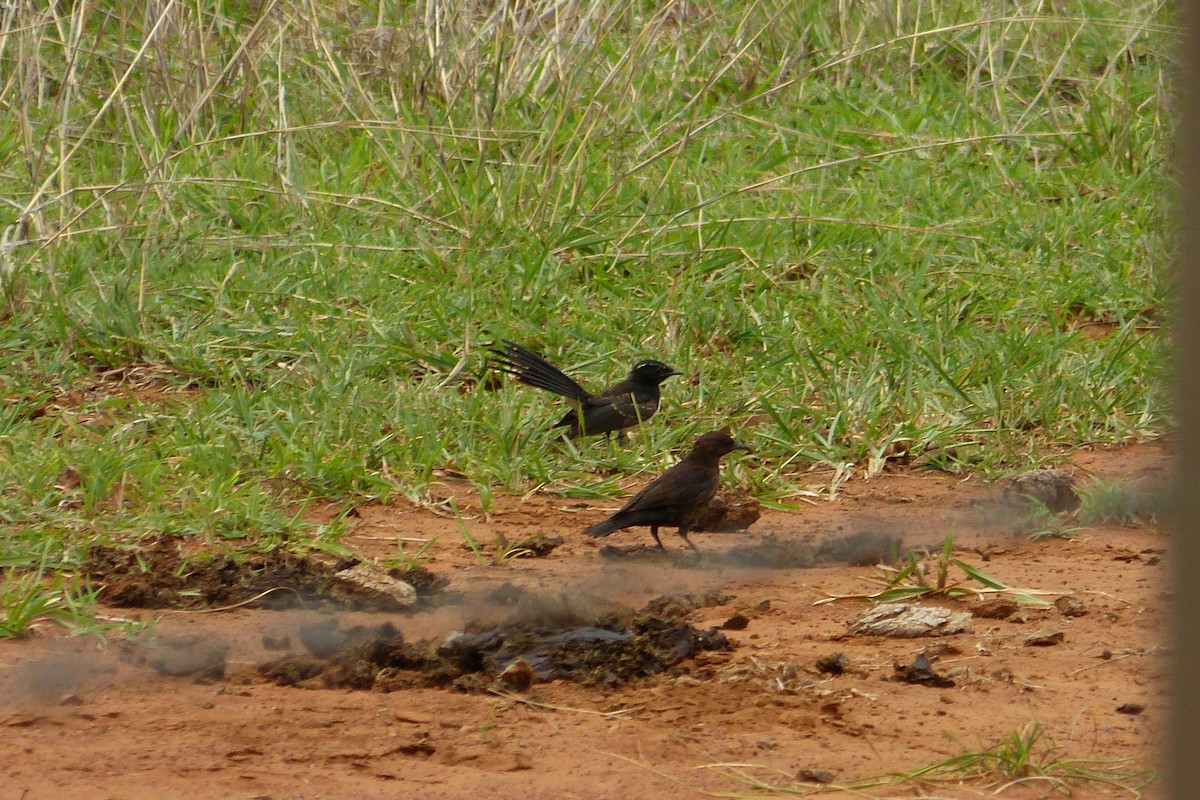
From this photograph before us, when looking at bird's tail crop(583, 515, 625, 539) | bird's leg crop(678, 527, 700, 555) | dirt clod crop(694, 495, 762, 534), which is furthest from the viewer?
dirt clod crop(694, 495, 762, 534)

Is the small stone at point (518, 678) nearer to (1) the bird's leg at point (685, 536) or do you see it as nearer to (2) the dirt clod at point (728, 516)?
(1) the bird's leg at point (685, 536)

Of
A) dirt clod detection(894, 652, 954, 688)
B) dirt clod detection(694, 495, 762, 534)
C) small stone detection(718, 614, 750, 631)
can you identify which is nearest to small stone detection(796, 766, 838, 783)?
dirt clod detection(894, 652, 954, 688)

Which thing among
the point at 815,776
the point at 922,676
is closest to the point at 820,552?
the point at 815,776

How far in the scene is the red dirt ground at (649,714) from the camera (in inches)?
108

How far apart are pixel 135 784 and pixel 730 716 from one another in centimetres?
116

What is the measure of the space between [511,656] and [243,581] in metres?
0.89

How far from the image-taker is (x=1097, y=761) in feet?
9.16

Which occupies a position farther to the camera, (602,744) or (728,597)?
(728,597)

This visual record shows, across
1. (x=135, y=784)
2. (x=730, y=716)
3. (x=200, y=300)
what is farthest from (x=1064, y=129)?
(x=135, y=784)

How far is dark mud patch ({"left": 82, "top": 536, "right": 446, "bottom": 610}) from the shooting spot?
12.6ft

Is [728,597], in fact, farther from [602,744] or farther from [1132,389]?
[1132,389]

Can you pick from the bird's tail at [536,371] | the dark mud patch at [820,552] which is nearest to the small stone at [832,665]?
the dark mud patch at [820,552]

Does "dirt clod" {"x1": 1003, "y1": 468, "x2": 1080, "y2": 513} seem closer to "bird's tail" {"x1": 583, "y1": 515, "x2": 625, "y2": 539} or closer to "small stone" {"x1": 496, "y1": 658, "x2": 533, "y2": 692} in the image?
"bird's tail" {"x1": 583, "y1": 515, "x2": 625, "y2": 539}

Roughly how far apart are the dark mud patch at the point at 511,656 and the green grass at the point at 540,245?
97 centimetres
